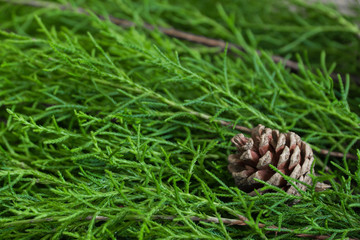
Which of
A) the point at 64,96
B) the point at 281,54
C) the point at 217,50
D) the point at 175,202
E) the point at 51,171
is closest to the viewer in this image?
the point at 175,202

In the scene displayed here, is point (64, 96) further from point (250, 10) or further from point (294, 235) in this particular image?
point (250, 10)

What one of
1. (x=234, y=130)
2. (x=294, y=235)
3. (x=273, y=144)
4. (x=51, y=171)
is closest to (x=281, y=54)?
(x=234, y=130)

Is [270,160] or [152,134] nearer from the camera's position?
[270,160]

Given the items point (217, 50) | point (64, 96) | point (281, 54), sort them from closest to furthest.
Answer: point (64, 96), point (217, 50), point (281, 54)
